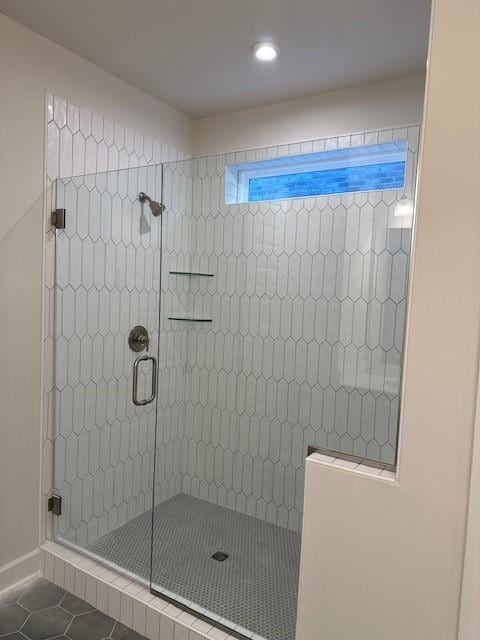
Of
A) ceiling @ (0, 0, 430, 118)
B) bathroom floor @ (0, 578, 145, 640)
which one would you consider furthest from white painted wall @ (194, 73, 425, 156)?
bathroom floor @ (0, 578, 145, 640)

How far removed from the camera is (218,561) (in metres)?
2.13

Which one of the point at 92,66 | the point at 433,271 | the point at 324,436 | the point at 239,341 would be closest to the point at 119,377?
the point at 239,341

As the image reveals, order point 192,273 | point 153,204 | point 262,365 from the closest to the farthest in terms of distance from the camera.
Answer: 1. point 153,204
2. point 262,365
3. point 192,273

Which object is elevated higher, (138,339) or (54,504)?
(138,339)

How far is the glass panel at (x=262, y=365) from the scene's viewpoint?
2.07 meters

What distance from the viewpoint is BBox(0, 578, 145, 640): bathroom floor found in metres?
1.72

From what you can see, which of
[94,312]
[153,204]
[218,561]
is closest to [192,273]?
[153,204]

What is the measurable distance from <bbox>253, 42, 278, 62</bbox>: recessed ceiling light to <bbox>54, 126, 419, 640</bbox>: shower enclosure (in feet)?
1.71

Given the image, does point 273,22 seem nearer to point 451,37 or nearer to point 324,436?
point 451,37

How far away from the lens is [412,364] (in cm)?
117

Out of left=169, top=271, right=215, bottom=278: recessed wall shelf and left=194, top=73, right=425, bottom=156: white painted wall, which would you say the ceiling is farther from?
left=169, top=271, right=215, bottom=278: recessed wall shelf

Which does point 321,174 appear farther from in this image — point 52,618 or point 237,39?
point 52,618

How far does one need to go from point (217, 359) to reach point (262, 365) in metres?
0.29

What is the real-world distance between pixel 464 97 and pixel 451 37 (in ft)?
0.50
